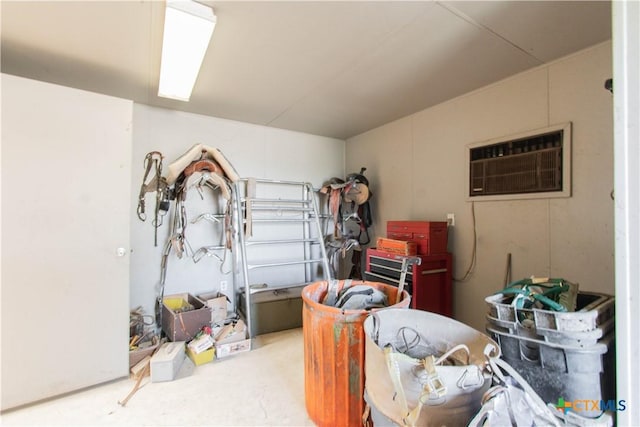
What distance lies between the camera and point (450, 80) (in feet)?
7.45

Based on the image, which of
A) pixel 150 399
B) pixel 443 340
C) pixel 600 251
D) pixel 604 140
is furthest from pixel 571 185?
pixel 150 399

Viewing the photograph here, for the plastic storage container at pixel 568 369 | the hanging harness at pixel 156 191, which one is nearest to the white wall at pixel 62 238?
the hanging harness at pixel 156 191

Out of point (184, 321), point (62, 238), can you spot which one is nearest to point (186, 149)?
point (62, 238)

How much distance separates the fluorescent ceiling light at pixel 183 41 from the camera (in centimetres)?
144

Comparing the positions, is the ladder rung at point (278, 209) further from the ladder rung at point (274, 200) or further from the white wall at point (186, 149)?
the white wall at point (186, 149)

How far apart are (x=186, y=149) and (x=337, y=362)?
268 centimetres

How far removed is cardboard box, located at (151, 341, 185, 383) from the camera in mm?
1983

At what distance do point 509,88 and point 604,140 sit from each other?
0.77 m

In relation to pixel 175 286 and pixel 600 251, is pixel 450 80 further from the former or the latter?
pixel 175 286

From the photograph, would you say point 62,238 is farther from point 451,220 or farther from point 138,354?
point 451,220

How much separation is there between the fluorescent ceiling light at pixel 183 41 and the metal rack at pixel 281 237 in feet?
3.94

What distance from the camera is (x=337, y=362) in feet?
4.56

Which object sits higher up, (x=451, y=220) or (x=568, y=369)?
(x=451, y=220)

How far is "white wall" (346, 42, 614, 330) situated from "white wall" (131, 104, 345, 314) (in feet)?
4.18
